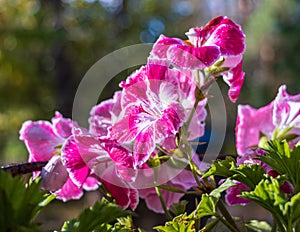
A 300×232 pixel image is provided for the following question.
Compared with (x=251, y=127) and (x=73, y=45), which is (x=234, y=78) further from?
(x=73, y=45)


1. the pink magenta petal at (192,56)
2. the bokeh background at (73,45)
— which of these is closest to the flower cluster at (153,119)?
the pink magenta petal at (192,56)

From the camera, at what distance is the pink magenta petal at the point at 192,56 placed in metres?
0.34

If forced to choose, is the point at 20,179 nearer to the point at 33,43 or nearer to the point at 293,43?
the point at 33,43

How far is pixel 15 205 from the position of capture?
226 mm

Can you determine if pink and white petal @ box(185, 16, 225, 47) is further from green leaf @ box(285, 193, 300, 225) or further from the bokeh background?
the bokeh background

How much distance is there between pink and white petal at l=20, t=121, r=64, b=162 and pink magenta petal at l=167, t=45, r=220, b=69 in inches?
5.9

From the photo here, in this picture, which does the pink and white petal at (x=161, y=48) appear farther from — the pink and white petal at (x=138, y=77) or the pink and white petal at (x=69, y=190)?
the pink and white petal at (x=69, y=190)

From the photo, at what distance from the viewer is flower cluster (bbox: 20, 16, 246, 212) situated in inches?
13.1

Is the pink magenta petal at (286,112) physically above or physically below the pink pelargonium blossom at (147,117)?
below

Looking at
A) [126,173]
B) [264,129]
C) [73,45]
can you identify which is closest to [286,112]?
[264,129]

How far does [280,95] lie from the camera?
0.43m

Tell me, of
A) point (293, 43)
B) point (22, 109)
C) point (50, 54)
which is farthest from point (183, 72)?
point (293, 43)

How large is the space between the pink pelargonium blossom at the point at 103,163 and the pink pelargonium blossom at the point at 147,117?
0.5 inches

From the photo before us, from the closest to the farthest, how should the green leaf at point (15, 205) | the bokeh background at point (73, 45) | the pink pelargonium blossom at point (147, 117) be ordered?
the green leaf at point (15, 205)
the pink pelargonium blossom at point (147, 117)
the bokeh background at point (73, 45)
